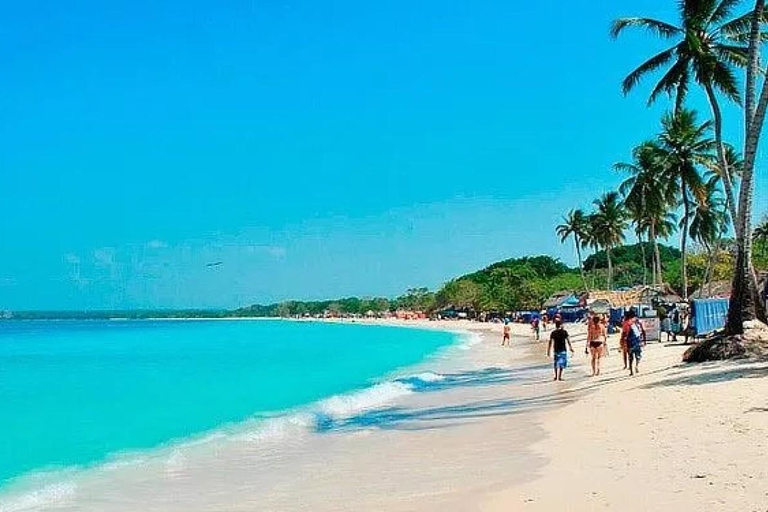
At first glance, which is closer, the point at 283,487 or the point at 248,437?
the point at 283,487

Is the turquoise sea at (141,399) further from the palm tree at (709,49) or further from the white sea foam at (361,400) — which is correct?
the palm tree at (709,49)

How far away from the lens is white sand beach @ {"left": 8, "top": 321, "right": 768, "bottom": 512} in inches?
293

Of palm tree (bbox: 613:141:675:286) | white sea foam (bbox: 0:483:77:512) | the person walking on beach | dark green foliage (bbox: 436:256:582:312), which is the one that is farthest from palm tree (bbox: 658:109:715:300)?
dark green foliage (bbox: 436:256:582:312)

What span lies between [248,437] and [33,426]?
671 centimetres

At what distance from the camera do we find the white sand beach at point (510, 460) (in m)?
7.43

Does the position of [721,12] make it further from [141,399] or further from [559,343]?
[141,399]

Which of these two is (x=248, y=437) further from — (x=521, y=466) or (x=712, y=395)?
(x=712, y=395)

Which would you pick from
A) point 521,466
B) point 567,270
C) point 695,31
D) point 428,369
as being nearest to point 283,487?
point 521,466

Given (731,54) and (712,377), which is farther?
(731,54)

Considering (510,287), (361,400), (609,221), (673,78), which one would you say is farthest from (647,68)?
(510,287)

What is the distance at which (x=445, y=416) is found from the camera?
51.2 feet

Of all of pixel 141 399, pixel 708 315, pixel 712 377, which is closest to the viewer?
pixel 712 377

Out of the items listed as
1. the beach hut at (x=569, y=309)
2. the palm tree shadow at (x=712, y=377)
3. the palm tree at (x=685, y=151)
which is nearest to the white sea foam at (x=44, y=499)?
the palm tree shadow at (x=712, y=377)

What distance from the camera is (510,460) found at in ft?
32.6
